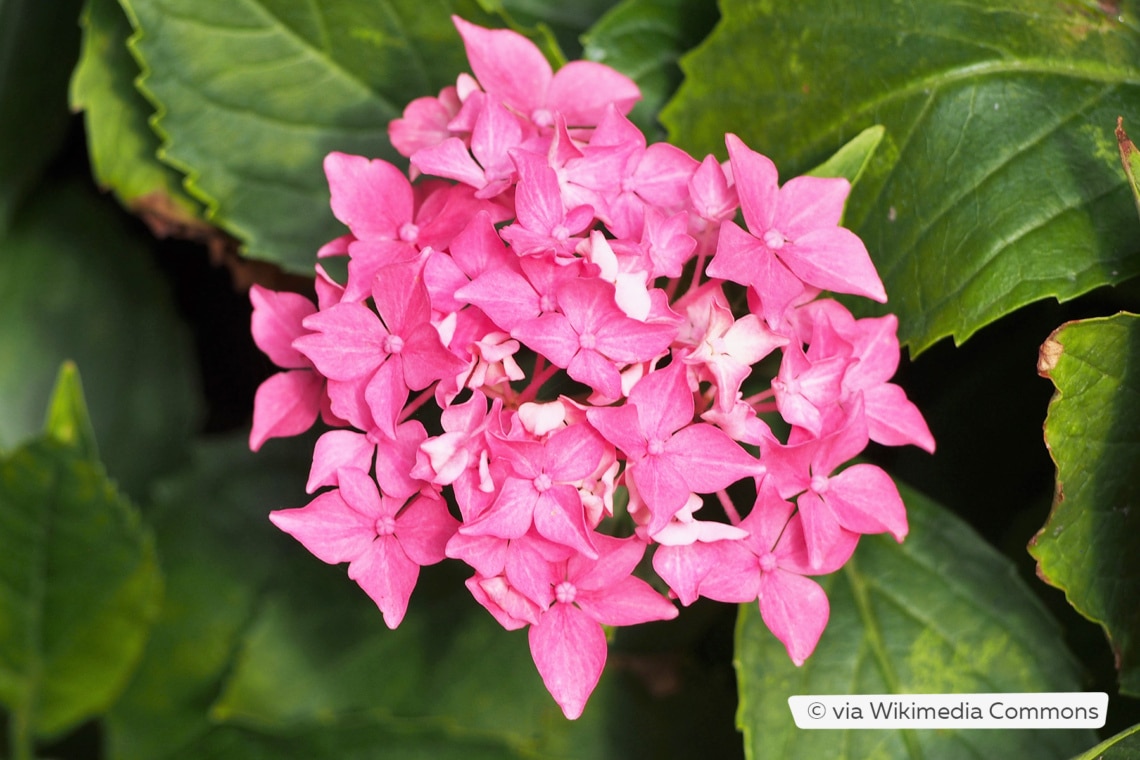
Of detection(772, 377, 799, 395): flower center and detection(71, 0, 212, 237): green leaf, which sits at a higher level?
detection(772, 377, 799, 395): flower center

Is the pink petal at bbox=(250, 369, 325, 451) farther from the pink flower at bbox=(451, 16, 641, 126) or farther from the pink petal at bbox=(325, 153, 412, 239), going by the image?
the pink flower at bbox=(451, 16, 641, 126)

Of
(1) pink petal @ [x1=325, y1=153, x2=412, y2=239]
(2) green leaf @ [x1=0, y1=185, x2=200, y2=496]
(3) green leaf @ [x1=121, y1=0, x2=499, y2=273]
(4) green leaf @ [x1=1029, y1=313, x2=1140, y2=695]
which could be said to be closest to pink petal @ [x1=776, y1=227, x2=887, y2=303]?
(4) green leaf @ [x1=1029, y1=313, x2=1140, y2=695]

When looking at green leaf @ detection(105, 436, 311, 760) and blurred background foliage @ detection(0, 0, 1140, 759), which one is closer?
blurred background foliage @ detection(0, 0, 1140, 759)

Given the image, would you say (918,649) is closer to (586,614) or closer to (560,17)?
(586,614)

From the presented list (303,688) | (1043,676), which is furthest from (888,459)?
(303,688)

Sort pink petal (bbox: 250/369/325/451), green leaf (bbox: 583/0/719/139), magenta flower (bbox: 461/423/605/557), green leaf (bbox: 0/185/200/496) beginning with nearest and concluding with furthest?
magenta flower (bbox: 461/423/605/557) → pink petal (bbox: 250/369/325/451) → green leaf (bbox: 583/0/719/139) → green leaf (bbox: 0/185/200/496)

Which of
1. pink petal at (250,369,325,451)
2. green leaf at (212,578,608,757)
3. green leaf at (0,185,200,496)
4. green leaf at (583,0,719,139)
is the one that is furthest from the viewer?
green leaf at (0,185,200,496)

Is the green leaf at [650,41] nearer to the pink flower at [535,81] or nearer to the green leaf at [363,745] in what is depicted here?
the pink flower at [535,81]
